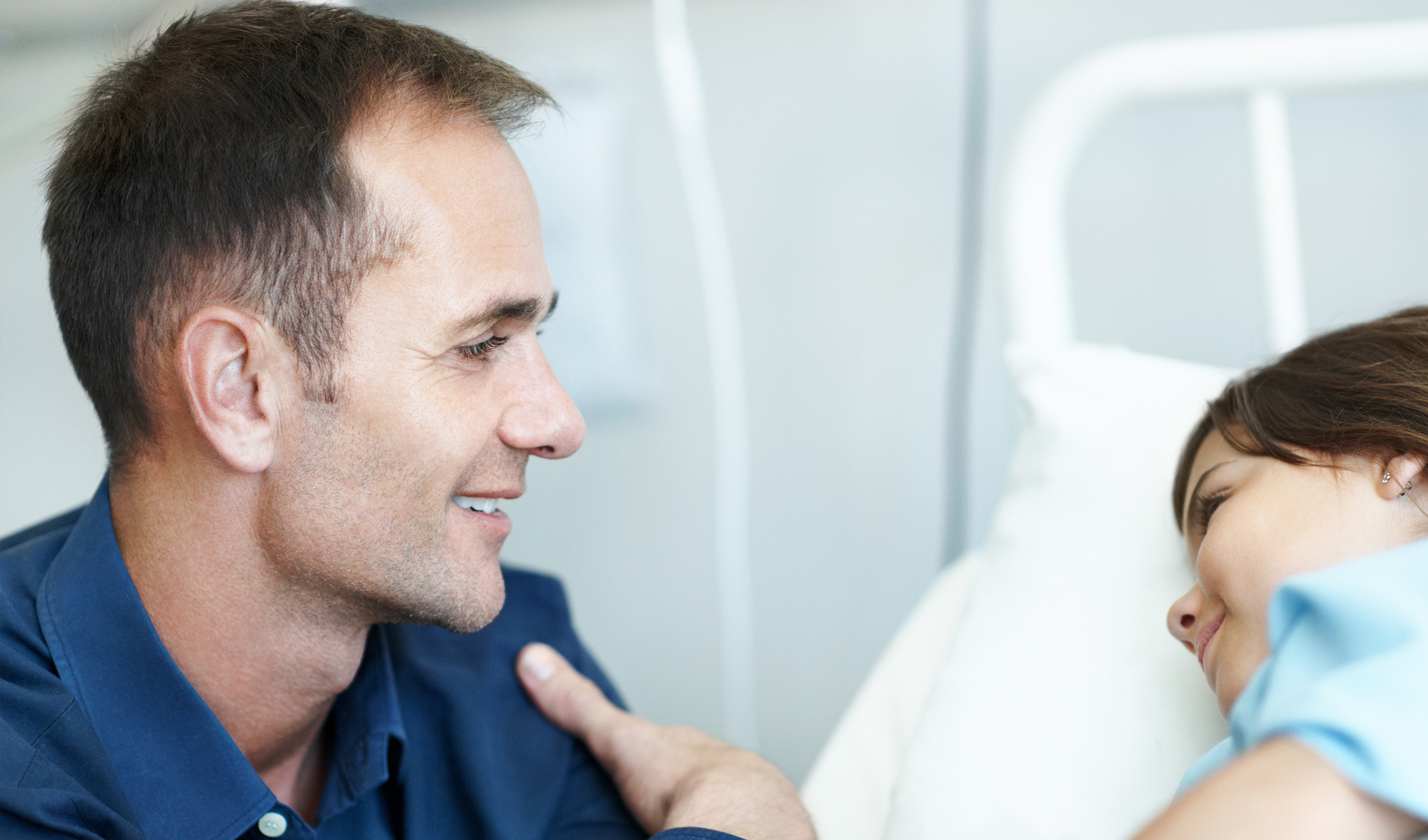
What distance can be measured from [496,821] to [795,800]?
0.84 ft

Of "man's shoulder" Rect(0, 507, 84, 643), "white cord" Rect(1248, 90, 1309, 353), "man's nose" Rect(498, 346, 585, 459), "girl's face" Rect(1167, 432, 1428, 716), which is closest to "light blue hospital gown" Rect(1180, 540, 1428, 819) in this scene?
"girl's face" Rect(1167, 432, 1428, 716)

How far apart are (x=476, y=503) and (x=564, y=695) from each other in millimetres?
230

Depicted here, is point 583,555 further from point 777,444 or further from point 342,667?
point 342,667

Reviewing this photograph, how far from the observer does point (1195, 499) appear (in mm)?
805

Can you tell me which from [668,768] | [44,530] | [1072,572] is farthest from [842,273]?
[44,530]

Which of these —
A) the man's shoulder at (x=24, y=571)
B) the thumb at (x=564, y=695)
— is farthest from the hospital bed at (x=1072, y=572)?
the man's shoulder at (x=24, y=571)

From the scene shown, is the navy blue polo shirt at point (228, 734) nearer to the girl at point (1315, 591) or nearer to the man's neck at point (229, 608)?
the man's neck at point (229, 608)

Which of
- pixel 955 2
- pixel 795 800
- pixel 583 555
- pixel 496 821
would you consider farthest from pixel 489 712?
pixel 955 2

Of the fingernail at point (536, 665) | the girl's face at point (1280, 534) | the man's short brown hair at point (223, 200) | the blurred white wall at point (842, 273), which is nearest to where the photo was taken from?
the girl's face at point (1280, 534)

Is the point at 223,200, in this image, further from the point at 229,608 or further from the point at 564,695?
the point at 564,695

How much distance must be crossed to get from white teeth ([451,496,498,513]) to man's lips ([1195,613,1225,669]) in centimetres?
55

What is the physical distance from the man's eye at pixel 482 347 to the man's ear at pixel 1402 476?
635 millimetres

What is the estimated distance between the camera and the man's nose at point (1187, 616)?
30.2 inches

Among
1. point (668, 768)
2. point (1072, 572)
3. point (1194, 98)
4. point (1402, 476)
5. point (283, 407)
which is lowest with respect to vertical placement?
point (668, 768)
